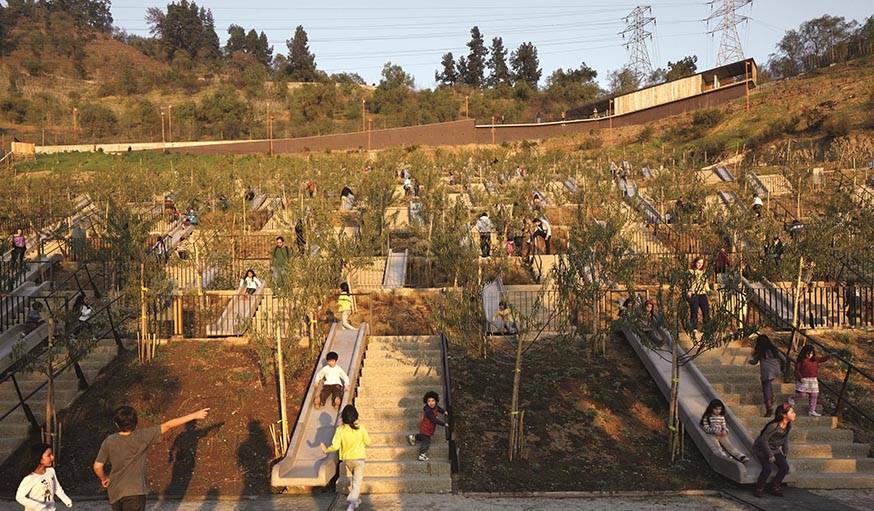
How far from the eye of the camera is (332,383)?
486 inches

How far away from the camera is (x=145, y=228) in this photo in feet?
52.4

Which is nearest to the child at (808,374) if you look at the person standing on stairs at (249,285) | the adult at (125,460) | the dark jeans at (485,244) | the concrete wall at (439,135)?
the dark jeans at (485,244)

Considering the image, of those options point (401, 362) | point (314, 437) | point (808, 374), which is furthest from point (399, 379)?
point (808, 374)

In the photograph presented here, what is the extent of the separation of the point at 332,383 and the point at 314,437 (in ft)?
3.24

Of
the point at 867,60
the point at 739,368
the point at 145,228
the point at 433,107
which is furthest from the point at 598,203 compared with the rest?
the point at 433,107

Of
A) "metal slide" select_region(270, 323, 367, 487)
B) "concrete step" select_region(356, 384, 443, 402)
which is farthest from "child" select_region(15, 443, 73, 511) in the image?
"concrete step" select_region(356, 384, 443, 402)

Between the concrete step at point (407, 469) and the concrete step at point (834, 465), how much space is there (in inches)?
202

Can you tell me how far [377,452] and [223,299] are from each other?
7.33 m

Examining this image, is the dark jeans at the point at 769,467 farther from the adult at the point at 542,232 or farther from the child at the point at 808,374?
the adult at the point at 542,232

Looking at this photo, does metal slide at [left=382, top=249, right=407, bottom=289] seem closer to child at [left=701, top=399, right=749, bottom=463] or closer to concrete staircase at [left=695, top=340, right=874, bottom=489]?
concrete staircase at [left=695, top=340, right=874, bottom=489]

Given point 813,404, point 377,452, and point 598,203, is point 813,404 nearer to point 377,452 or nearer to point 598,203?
point 377,452

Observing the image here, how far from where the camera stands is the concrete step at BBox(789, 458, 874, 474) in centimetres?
1115

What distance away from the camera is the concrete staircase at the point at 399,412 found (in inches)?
424

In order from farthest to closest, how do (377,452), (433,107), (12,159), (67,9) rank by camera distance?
(67,9) → (433,107) → (12,159) → (377,452)
